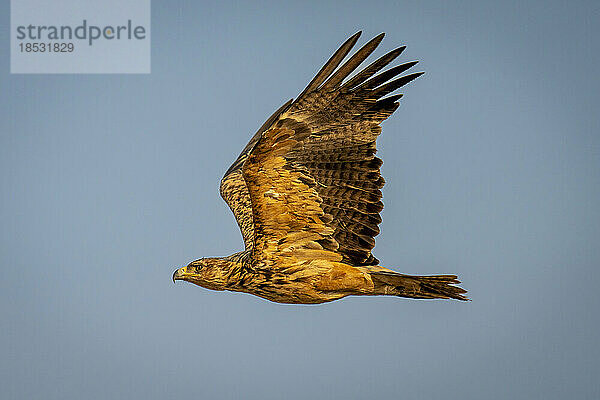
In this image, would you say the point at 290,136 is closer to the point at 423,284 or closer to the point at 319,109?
the point at 319,109

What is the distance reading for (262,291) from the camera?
23.7 feet

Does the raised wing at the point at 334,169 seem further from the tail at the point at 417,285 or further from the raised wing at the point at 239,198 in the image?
the raised wing at the point at 239,198

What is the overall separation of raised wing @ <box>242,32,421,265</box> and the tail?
352 mm

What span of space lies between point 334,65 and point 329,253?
1.76 metres

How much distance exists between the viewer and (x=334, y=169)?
753cm

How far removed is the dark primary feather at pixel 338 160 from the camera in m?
7.12

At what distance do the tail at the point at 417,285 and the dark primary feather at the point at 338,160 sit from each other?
346 millimetres

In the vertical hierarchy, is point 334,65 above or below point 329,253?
above

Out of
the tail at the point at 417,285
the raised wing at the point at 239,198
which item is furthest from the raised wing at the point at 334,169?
the raised wing at the point at 239,198

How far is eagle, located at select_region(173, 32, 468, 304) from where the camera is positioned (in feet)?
23.2

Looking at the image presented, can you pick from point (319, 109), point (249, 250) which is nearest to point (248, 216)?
point (249, 250)

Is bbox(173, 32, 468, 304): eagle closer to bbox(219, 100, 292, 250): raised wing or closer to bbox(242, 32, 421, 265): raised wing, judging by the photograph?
bbox(242, 32, 421, 265): raised wing

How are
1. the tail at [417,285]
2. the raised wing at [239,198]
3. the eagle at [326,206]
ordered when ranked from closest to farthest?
the eagle at [326,206] < the tail at [417,285] < the raised wing at [239,198]

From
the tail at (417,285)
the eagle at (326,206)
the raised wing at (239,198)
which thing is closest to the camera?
the eagle at (326,206)
